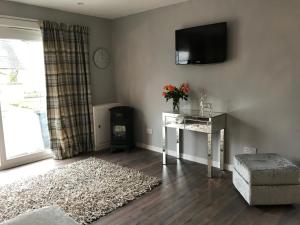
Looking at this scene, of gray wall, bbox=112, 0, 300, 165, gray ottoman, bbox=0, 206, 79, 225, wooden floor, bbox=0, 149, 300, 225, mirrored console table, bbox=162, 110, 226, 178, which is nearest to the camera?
gray ottoman, bbox=0, 206, 79, 225

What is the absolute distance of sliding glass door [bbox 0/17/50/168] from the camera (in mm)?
3732

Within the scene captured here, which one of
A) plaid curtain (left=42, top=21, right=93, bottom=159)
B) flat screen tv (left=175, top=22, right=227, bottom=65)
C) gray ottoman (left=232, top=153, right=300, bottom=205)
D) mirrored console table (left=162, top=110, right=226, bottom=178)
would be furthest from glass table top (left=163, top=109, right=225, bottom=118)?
plaid curtain (left=42, top=21, right=93, bottom=159)

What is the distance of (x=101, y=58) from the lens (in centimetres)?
477

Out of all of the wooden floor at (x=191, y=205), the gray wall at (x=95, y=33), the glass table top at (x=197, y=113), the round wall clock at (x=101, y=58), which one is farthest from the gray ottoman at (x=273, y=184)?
the round wall clock at (x=101, y=58)

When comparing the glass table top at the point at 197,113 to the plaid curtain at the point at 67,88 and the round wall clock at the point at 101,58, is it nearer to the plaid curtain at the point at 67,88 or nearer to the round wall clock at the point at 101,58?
the plaid curtain at the point at 67,88

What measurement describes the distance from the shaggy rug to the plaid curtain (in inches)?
29.2

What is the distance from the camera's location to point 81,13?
14.3 feet

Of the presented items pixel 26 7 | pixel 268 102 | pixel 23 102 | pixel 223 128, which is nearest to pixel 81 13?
pixel 26 7

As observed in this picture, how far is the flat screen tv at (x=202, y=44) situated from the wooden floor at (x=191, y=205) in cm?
159

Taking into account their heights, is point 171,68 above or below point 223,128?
above

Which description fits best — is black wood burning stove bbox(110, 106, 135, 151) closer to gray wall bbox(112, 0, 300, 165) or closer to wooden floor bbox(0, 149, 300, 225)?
gray wall bbox(112, 0, 300, 165)

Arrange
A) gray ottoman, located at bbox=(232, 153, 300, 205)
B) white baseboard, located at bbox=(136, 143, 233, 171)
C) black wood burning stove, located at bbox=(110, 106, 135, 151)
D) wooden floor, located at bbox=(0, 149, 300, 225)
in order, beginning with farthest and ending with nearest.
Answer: black wood burning stove, located at bbox=(110, 106, 135, 151)
white baseboard, located at bbox=(136, 143, 233, 171)
gray ottoman, located at bbox=(232, 153, 300, 205)
wooden floor, located at bbox=(0, 149, 300, 225)

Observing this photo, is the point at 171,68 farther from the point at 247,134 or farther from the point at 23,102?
the point at 23,102

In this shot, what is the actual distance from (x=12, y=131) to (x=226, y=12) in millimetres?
3614
